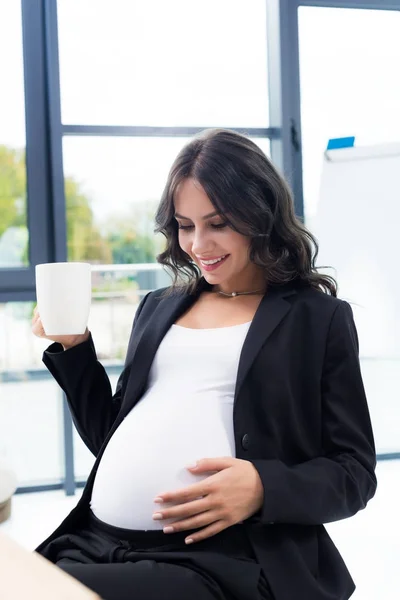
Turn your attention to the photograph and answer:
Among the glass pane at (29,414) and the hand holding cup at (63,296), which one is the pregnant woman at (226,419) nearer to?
the hand holding cup at (63,296)

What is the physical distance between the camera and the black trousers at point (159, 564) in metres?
0.88

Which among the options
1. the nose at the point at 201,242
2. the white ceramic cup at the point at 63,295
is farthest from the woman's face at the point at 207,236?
the white ceramic cup at the point at 63,295

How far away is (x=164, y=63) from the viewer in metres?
3.01

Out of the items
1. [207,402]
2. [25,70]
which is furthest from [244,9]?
[207,402]

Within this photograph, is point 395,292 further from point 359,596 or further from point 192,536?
point 192,536

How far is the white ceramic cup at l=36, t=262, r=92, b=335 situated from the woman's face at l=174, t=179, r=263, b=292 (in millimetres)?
230

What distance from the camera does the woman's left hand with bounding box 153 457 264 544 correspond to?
3.18 ft

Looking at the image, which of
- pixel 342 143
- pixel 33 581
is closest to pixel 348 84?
pixel 342 143

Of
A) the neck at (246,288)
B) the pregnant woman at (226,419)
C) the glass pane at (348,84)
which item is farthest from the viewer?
the glass pane at (348,84)

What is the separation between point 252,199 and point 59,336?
0.42 m

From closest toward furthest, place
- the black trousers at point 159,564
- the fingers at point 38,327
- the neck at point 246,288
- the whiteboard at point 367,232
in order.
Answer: the black trousers at point 159,564 < the fingers at point 38,327 < the neck at point 246,288 < the whiteboard at point 367,232

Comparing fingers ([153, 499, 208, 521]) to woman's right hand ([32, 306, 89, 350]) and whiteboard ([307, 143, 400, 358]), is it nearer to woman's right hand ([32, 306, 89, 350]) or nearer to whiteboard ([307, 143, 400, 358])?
woman's right hand ([32, 306, 89, 350])

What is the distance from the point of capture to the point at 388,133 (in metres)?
3.23

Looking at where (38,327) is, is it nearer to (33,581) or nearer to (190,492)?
(190,492)
